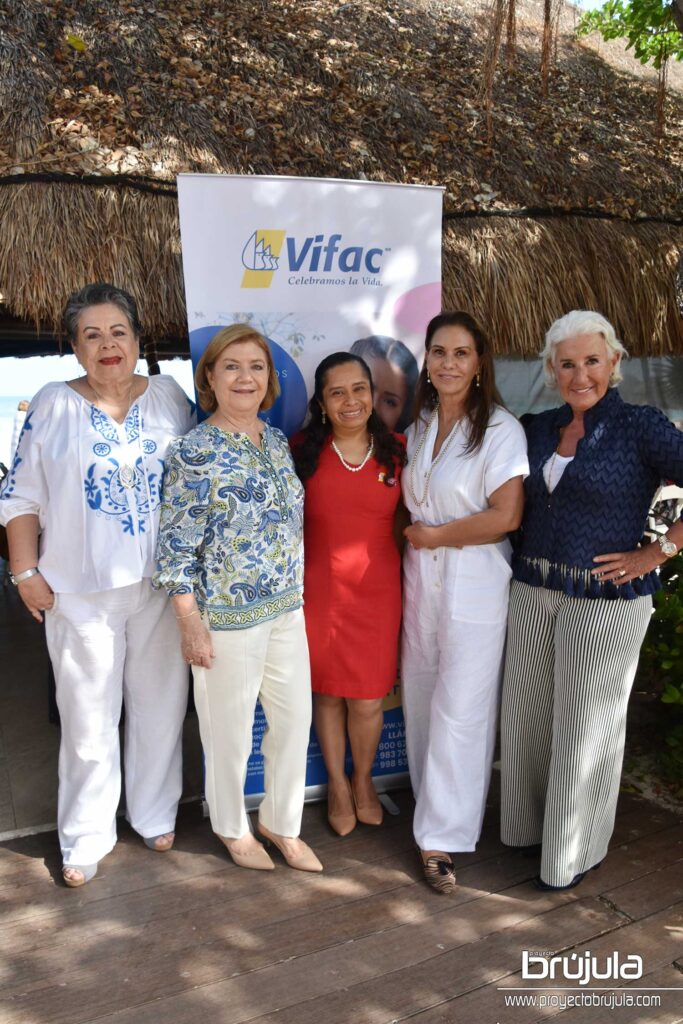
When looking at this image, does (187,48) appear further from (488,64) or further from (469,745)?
(469,745)

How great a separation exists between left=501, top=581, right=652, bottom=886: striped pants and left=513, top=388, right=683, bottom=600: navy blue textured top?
0.07m

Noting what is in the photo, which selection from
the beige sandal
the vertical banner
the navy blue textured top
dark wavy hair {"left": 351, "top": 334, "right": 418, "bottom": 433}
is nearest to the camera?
the navy blue textured top

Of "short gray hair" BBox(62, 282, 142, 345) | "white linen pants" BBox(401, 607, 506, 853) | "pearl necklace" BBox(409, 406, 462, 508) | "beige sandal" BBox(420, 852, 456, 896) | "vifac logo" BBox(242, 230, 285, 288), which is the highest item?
"vifac logo" BBox(242, 230, 285, 288)

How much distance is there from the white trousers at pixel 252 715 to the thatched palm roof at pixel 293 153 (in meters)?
1.86

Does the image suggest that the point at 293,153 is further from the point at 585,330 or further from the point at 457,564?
the point at 457,564

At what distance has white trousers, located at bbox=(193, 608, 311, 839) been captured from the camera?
8.37ft

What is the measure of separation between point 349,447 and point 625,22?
224 inches

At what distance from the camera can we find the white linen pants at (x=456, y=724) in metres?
2.66

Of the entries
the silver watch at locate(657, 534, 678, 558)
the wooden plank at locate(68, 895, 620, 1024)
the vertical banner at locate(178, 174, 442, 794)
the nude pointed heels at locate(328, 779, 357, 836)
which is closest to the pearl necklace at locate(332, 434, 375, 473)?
the vertical banner at locate(178, 174, 442, 794)

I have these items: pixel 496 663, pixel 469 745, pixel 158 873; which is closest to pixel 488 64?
pixel 496 663

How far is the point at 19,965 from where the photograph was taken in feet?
7.40

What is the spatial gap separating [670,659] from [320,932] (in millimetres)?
1792

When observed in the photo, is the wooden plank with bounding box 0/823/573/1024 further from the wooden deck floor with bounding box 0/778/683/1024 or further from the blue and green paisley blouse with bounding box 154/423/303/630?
the blue and green paisley blouse with bounding box 154/423/303/630

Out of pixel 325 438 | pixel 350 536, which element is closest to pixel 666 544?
pixel 350 536
